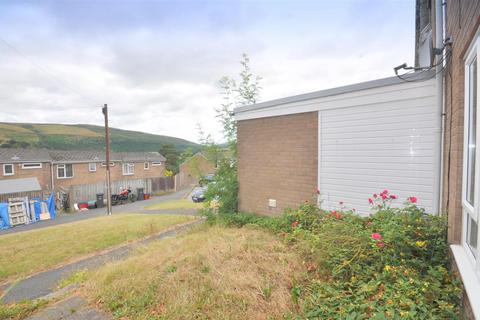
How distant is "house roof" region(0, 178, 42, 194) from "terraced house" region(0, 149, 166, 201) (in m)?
1.04

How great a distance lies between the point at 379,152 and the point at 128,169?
95.9 feet

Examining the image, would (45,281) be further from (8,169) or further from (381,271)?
(8,169)

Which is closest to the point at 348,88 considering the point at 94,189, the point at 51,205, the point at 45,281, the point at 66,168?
the point at 45,281

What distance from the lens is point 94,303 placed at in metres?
3.18

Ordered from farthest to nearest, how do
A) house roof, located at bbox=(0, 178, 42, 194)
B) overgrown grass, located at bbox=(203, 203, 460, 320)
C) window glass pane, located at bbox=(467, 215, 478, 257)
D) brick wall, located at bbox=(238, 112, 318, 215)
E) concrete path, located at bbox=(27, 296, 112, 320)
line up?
house roof, located at bbox=(0, 178, 42, 194)
brick wall, located at bbox=(238, 112, 318, 215)
concrete path, located at bbox=(27, 296, 112, 320)
overgrown grass, located at bbox=(203, 203, 460, 320)
window glass pane, located at bbox=(467, 215, 478, 257)

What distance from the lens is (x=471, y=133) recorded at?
6.46 ft

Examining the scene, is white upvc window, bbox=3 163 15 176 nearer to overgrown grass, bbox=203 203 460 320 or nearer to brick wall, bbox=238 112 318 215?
brick wall, bbox=238 112 318 215

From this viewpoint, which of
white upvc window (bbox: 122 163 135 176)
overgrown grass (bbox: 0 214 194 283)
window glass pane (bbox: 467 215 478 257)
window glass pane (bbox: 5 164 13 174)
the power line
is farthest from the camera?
white upvc window (bbox: 122 163 135 176)

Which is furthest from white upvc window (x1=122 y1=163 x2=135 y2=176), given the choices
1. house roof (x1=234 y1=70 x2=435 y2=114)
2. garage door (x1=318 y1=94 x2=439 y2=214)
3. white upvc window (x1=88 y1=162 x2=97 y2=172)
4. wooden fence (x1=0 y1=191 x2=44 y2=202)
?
garage door (x1=318 y1=94 x2=439 y2=214)

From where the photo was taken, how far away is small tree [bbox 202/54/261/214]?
7.25 m

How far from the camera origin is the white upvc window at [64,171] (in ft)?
74.2

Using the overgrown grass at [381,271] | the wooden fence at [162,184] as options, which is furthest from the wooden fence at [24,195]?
the overgrown grass at [381,271]

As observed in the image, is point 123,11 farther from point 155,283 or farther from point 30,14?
point 155,283

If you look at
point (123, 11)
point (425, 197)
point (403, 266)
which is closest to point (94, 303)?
point (403, 266)
